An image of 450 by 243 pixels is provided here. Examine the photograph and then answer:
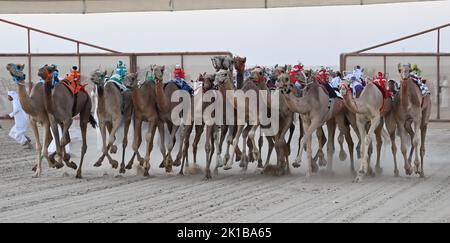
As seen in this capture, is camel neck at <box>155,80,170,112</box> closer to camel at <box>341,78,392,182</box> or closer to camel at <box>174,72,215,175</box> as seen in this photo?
camel at <box>174,72,215,175</box>

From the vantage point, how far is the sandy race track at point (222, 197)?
34.1 ft

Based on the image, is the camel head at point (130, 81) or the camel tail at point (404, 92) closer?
the camel tail at point (404, 92)

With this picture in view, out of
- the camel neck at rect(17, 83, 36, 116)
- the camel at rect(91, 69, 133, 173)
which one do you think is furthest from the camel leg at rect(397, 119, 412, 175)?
the camel neck at rect(17, 83, 36, 116)

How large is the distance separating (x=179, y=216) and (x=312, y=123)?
451 cm

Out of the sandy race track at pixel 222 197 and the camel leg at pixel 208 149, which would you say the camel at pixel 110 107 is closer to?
the sandy race track at pixel 222 197

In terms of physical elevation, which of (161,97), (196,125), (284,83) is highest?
(284,83)

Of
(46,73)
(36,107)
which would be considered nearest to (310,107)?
(46,73)

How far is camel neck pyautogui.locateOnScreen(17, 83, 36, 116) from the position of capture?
14.5m

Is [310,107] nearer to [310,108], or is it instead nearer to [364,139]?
[310,108]

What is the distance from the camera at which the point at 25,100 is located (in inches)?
573

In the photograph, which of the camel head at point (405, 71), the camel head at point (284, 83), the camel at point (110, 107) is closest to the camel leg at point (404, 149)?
the camel head at point (405, 71)

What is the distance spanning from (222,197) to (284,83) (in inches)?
98.4

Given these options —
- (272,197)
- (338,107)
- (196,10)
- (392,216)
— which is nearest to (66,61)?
(196,10)

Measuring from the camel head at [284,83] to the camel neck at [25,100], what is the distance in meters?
4.04
